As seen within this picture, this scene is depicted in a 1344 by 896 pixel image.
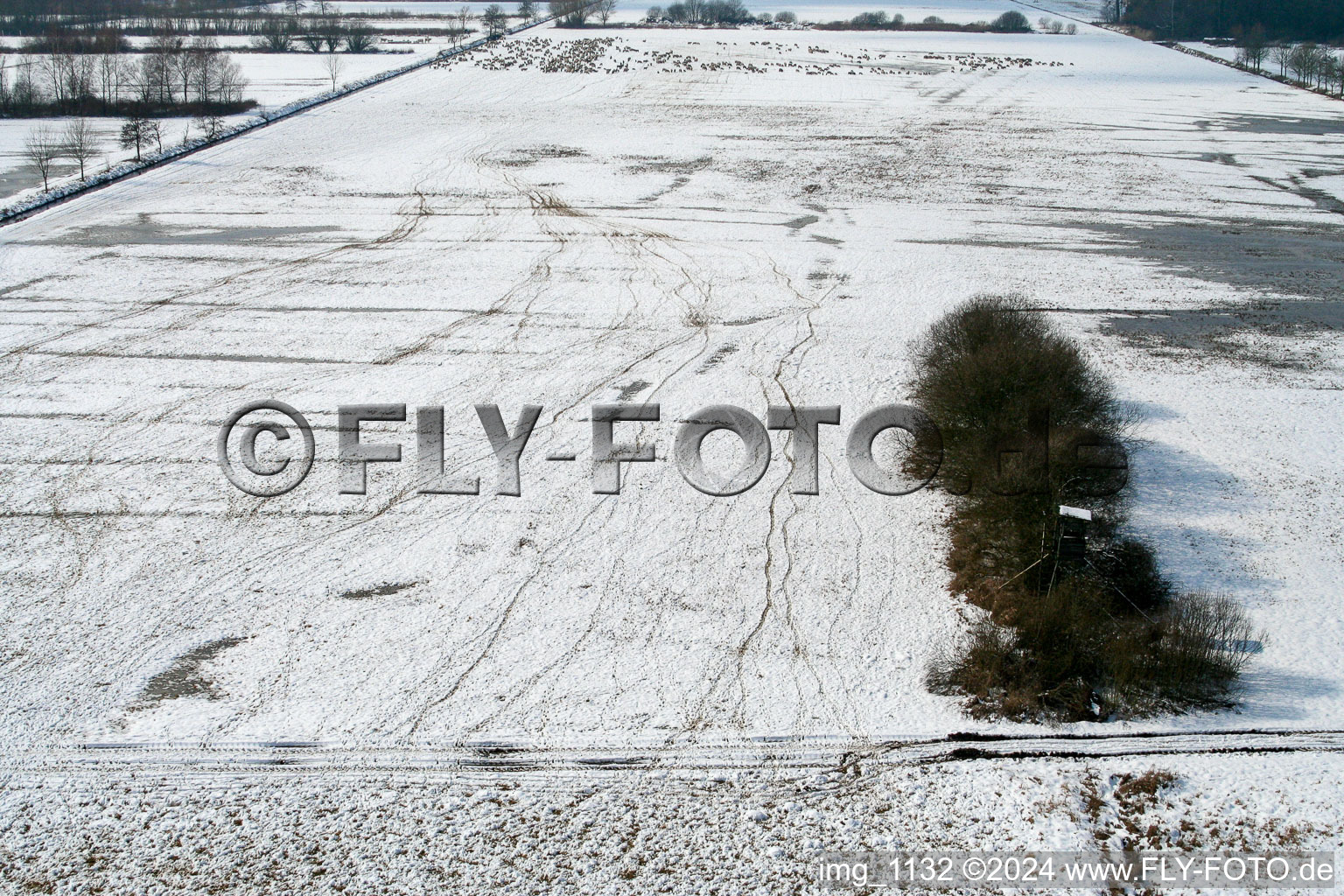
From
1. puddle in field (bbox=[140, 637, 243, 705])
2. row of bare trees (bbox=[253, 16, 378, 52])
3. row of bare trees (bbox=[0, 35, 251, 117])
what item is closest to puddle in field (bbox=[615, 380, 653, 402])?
puddle in field (bbox=[140, 637, 243, 705])

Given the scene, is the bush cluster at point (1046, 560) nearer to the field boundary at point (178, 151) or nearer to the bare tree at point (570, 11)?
the field boundary at point (178, 151)

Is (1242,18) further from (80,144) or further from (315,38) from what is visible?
(80,144)

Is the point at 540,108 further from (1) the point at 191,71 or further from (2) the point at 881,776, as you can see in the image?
(2) the point at 881,776

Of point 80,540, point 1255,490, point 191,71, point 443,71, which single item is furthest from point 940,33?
point 80,540

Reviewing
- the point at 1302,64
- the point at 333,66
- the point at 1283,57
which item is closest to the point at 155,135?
the point at 333,66

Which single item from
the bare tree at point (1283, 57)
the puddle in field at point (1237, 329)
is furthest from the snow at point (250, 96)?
the bare tree at point (1283, 57)

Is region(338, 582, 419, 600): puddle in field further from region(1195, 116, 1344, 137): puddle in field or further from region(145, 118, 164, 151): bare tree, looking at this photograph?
region(1195, 116, 1344, 137): puddle in field
